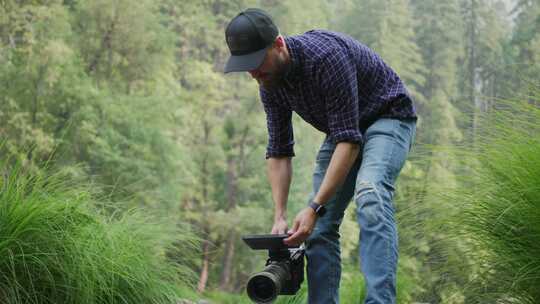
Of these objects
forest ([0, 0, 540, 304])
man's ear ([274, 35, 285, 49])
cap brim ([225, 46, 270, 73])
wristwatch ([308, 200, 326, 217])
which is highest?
man's ear ([274, 35, 285, 49])

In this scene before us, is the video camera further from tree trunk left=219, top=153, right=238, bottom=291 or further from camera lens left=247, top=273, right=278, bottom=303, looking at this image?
tree trunk left=219, top=153, right=238, bottom=291

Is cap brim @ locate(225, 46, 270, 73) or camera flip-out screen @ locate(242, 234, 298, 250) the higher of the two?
cap brim @ locate(225, 46, 270, 73)

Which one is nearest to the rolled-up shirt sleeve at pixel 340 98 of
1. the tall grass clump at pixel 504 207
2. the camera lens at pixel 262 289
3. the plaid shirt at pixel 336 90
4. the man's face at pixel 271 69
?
the plaid shirt at pixel 336 90

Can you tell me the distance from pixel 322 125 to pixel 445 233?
66 centimetres

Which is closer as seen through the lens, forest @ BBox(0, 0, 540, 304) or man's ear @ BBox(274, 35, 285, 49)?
man's ear @ BBox(274, 35, 285, 49)

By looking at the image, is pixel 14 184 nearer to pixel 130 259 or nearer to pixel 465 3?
pixel 130 259

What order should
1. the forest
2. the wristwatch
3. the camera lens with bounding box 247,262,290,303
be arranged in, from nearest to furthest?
the camera lens with bounding box 247,262,290,303 < the wristwatch < the forest

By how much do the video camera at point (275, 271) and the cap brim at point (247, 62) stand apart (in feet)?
1.36

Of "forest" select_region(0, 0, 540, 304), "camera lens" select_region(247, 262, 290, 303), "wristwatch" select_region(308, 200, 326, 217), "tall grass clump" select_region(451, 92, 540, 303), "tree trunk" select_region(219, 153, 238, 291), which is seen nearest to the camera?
"camera lens" select_region(247, 262, 290, 303)

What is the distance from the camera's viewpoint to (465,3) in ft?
62.0

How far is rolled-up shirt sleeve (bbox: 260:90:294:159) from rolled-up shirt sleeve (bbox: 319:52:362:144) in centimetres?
30

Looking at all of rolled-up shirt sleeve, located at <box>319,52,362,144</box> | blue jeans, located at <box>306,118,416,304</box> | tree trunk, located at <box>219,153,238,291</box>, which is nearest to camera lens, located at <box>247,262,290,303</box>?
blue jeans, located at <box>306,118,416,304</box>

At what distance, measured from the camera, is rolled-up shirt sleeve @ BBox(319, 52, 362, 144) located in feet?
5.50

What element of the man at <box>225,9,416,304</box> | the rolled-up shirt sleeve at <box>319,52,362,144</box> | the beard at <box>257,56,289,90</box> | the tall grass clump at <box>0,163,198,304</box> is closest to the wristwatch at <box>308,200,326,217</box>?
the man at <box>225,9,416,304</box>
